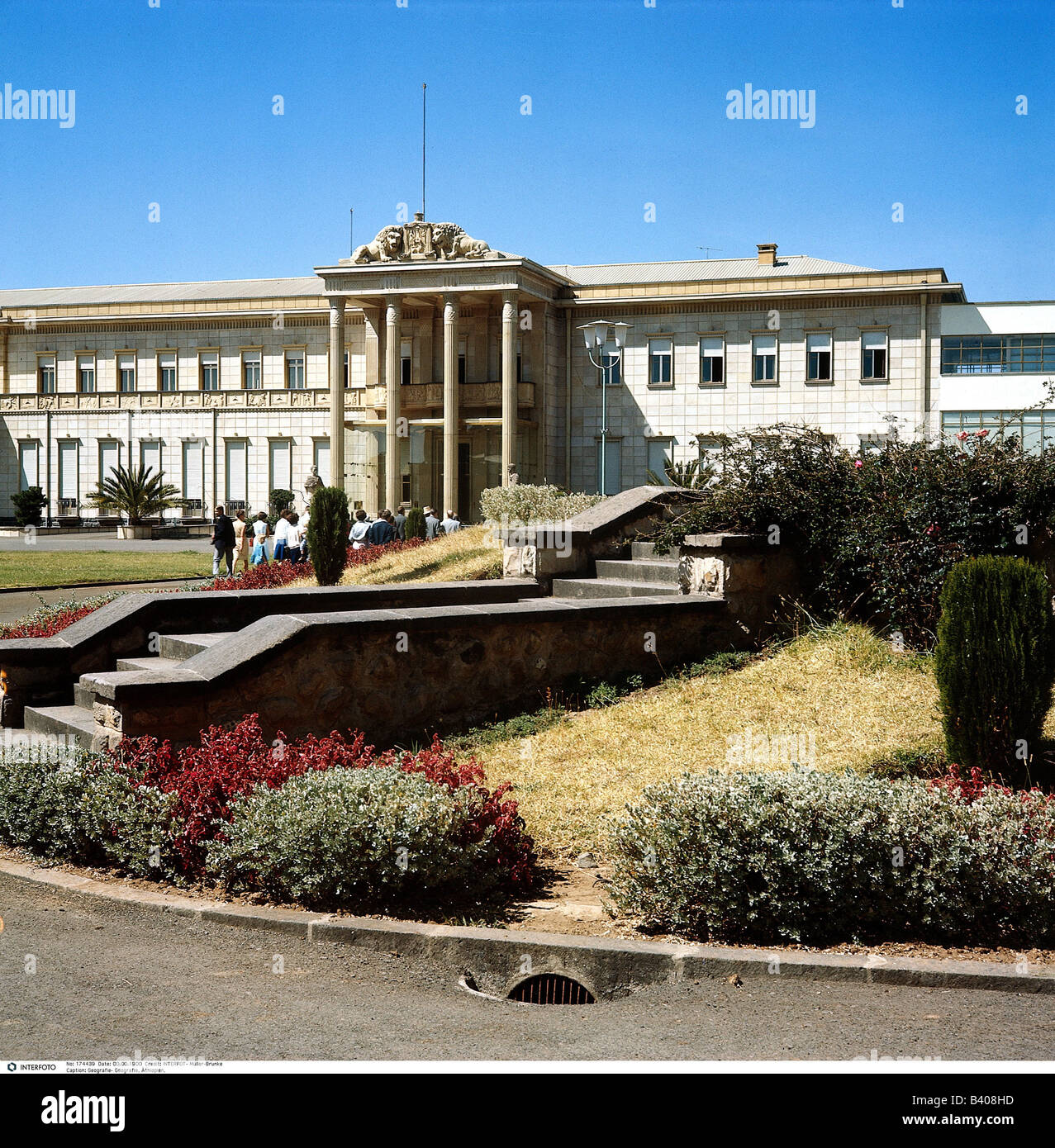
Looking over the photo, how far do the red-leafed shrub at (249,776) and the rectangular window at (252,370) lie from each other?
159ft

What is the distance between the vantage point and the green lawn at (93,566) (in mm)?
24812

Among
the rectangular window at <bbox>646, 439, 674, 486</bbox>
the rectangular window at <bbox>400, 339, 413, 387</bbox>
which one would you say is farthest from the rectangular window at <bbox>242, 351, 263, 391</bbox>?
the rectangular window at <bbox>646, 439, 674, 486</bbox>

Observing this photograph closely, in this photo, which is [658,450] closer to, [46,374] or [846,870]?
[46,374]

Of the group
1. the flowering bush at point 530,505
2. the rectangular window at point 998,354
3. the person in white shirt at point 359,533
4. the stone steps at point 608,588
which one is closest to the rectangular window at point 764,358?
the rectangular window at point 998,354

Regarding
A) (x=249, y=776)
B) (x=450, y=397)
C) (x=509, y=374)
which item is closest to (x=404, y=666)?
(x=249, y=776)

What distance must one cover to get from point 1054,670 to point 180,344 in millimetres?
52473

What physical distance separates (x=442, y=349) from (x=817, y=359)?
50.2ft

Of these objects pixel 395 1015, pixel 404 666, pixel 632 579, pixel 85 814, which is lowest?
pixel 395 1015

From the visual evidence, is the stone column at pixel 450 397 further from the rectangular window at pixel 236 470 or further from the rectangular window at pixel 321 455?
the rectangular window at pixel 236 470

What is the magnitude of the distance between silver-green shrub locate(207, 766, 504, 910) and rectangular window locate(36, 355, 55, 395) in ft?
184

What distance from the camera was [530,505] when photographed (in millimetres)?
20141

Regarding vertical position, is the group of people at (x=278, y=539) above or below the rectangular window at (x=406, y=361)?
below

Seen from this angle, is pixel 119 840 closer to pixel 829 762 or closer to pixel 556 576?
pixel 829 762

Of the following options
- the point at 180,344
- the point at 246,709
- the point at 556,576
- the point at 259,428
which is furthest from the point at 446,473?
the point at 246,709
